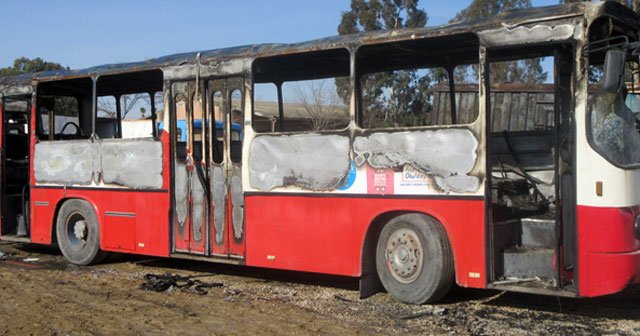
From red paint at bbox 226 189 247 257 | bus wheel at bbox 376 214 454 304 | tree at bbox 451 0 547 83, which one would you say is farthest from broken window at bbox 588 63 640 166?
Result: tree at bbox 451 0 547 83

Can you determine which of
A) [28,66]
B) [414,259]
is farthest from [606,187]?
[28,66]

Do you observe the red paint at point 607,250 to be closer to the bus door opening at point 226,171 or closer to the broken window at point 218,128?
the bus door opening at point 226,171

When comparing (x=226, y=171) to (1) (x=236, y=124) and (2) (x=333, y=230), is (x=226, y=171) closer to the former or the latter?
(1) (x=236, y=124)

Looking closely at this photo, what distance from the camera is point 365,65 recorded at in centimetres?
926

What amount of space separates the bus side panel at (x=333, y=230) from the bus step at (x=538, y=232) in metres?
0.81

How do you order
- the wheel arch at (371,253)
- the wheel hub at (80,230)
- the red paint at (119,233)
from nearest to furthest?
the wheel arch at (371,253), the red paint at (119,233), the wheel hub at (80,230)

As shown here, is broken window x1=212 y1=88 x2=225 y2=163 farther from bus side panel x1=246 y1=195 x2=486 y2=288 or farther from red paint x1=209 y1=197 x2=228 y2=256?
bus side panel x1=246 y1=195 x2=486 y2=288

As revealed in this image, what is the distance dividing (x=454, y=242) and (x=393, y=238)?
2.54 ft

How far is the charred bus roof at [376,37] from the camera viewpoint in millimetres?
6395

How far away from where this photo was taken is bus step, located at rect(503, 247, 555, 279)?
6.77 m

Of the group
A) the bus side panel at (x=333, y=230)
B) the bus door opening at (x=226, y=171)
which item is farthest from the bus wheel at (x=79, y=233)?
the bus side panel at (x=333, y=230)

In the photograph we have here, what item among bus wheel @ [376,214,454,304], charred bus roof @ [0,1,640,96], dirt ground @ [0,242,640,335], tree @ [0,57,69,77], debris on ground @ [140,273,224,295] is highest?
tree @ [0,57,69,77]

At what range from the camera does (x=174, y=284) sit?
8.66 metres

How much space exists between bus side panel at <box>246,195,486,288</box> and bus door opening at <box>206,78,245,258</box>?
0.26 meters
